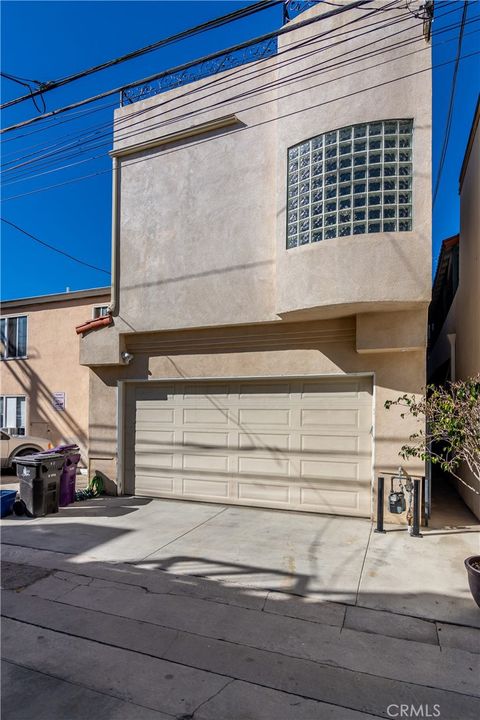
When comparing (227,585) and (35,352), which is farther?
(35,352)

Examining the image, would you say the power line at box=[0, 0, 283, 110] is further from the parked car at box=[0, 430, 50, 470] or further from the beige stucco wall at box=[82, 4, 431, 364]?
the parked car at box=[0, 430, 50, 470]

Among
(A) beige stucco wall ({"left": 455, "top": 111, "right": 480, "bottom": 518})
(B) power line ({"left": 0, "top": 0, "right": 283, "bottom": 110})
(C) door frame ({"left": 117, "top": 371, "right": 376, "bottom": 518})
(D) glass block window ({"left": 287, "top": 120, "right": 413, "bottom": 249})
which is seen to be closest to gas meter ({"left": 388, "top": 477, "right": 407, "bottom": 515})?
(A) beige stucco wall ({"left": 455, "top": 111, "right": 480, "bottom": 518})

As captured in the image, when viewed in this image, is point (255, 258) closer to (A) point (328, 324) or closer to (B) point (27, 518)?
(A) point (328, 324)

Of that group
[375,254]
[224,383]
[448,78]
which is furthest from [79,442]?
[448,78]

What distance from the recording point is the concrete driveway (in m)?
2.88

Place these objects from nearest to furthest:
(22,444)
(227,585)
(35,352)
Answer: (227,585) → (22,444) → (35,352)

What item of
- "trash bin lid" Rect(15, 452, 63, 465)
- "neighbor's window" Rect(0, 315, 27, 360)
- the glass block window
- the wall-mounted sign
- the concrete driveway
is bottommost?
the concrete driveway

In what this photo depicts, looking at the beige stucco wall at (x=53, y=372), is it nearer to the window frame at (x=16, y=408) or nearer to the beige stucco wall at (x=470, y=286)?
the window frame at (x=16, y=408)

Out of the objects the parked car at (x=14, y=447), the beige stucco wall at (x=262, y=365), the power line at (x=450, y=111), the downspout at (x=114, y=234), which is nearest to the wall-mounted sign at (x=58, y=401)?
the parked car at (x=14, y=447)

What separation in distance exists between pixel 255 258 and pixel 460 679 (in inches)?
249

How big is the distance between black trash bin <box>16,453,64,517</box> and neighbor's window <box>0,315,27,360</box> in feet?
20.6

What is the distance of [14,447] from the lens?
10.9 meters

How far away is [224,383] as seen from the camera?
27.2ft

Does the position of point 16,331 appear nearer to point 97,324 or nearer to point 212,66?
point 97,324
